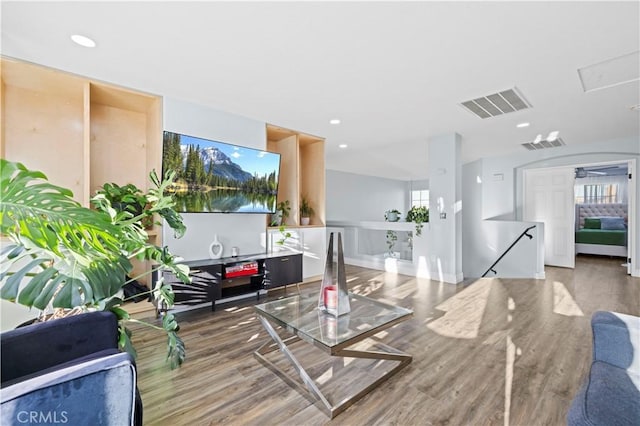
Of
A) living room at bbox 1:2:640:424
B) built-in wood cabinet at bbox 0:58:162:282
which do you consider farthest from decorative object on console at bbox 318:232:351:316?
built-in wood cabinet at bbox 0:58:162:282

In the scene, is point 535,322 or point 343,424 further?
point 535,322

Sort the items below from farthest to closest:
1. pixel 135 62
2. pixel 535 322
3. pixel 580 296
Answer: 1. pixel 580 296
2. pixel 535 322
3. pixel 135 62

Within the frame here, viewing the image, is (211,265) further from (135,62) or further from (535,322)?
(535,322)

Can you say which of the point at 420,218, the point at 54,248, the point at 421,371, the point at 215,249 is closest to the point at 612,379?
the point at 421,371

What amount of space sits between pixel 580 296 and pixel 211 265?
4958mm

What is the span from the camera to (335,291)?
86.8 inches

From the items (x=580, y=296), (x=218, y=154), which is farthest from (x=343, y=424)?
(x=580, y=296)

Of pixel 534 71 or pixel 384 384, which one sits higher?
pixel 534 71

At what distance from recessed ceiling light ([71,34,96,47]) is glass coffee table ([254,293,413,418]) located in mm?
2504

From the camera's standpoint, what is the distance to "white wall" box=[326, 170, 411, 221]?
846 centimetres

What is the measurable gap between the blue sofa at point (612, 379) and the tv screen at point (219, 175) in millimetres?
3374

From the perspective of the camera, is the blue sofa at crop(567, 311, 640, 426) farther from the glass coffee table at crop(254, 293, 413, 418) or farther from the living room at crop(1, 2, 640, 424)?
the glass coffee table at crop(254, 293, 413, 418)

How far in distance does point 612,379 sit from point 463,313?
221 cm

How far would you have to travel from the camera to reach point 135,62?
8.31 ft
